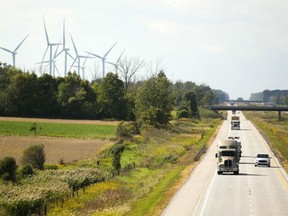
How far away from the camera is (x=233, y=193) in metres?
45.4

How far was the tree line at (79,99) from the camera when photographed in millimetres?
137775

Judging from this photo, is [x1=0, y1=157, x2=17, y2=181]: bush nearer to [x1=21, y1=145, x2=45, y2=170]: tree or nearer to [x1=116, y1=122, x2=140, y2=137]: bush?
[x1=21, y1=145, x2=45, y2=170]: tree

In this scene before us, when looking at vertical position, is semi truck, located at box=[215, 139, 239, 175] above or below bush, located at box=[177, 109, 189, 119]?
below

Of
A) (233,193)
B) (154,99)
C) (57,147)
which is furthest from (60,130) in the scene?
(233,193)

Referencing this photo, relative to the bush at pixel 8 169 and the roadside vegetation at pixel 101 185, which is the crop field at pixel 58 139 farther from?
the bush at pixel 8 169

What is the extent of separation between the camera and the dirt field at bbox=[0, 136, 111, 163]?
236 feet

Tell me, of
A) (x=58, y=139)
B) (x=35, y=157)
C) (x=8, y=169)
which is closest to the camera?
(x=8, y=169)

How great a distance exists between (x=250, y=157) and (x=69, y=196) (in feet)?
122

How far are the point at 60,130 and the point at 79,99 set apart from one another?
133ft

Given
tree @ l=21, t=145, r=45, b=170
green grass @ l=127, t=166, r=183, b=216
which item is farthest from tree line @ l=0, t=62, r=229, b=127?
green grass @ l=127, t=166, r=183, b=216

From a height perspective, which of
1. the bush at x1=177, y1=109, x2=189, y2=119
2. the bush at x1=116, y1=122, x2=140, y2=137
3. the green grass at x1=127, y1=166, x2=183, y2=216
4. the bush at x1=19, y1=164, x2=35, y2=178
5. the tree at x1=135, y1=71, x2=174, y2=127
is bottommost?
the green grass at x1=127, y1=166, x2=183, y2=216

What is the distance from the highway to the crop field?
18.5 metres

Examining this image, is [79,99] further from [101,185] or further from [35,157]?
[101,185]

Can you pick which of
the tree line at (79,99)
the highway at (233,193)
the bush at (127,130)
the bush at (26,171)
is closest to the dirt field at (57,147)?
the bush at (127,130)
